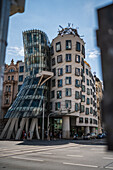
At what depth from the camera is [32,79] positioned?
149ft

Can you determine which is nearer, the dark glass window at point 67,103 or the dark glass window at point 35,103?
the dark glass window at point 35,103

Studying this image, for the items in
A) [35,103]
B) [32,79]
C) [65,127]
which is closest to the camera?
[35,103]

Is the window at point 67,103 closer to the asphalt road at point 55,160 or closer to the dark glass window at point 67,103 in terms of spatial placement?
the dark glass window at point 67,103

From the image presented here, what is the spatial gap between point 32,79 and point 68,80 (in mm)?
9993

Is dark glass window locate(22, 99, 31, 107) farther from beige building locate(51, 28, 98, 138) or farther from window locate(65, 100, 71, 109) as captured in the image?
window locate(65, 100, 71, 109)

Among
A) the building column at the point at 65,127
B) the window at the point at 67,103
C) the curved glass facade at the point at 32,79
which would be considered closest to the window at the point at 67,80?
the window at the point at 67,103

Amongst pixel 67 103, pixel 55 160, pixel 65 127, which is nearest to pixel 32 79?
pixel 67 103

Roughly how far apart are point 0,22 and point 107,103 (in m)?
1.26

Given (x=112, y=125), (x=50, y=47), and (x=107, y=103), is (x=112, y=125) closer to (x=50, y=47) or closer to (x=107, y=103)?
(x=107, y=103)

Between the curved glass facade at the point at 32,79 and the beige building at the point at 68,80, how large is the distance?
113 inches

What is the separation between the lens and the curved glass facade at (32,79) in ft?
129

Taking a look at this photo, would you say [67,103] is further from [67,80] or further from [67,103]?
[67,80]

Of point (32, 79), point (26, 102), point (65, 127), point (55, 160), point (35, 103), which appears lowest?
point (55, 160)

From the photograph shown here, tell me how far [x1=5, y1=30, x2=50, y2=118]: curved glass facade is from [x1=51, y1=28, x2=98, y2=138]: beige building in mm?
2879
